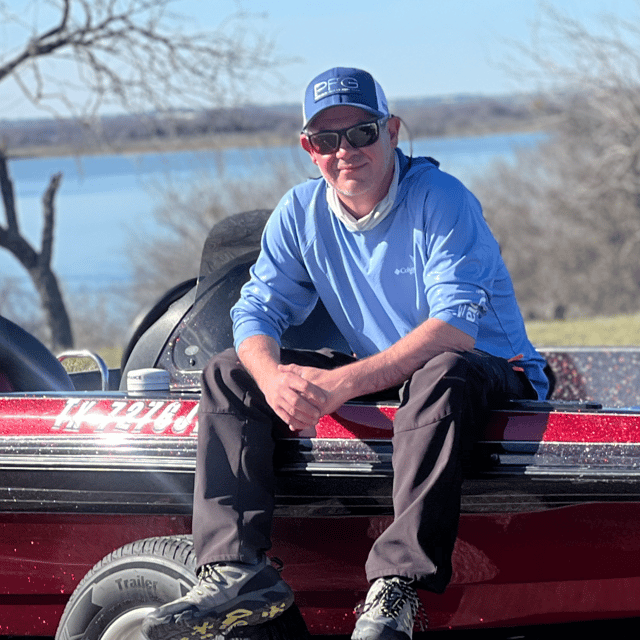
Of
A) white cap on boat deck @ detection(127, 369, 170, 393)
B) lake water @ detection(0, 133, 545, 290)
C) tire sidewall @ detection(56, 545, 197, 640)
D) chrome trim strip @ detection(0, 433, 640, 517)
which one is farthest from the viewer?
lake water @ detection(0, 133, 545, 290)

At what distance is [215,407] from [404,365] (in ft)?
1.78

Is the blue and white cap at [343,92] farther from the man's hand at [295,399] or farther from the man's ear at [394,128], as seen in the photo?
the man's hand at [295,399]

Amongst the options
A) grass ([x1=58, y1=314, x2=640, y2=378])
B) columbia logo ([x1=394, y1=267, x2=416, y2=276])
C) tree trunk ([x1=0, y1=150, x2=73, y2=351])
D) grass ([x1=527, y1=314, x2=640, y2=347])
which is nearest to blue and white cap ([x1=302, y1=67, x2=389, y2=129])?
columbia logo ([x1=394, y1=267, x2=416, y2=276])

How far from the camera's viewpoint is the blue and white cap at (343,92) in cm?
326

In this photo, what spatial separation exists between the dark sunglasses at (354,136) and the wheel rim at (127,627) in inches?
58.0

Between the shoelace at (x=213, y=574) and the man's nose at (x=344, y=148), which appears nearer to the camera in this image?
the shoelace at (x=213, y=574)

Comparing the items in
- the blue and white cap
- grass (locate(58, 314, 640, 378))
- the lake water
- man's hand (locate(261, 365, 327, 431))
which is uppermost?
the blue and white cap

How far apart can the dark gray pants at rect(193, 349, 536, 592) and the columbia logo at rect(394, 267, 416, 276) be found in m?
0.33

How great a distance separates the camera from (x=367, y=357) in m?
3.18

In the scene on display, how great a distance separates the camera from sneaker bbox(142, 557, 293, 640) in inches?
109

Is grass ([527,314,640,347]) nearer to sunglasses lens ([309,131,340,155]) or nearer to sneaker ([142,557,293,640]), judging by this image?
sunglasses lens ([309,131,340,155])

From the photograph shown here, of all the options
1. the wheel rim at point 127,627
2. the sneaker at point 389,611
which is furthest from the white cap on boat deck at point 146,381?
the sneaker at point 389,611

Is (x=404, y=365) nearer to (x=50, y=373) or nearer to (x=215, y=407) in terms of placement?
(x=215, y=407)

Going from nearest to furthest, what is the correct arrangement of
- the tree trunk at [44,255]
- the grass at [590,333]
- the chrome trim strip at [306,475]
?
the chrome trim strip at [306,475] → the grass at [590,333] → the tree trunk at [44,255]
